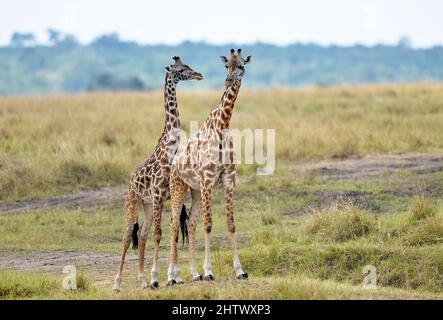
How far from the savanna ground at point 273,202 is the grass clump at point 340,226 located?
1 cm

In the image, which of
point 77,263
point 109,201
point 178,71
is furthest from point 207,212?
point 109,201

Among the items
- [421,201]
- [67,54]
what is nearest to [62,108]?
[421,201]

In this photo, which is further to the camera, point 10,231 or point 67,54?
point 67,54

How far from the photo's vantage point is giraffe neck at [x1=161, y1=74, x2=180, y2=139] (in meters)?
9.12

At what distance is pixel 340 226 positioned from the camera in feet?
34.8

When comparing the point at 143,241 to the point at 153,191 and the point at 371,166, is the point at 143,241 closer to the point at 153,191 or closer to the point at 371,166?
the point at 153,191

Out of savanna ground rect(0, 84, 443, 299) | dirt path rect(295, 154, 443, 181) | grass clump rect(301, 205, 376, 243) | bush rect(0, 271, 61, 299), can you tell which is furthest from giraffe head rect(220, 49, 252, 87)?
dirt path rect(295, 154, 443, 181)

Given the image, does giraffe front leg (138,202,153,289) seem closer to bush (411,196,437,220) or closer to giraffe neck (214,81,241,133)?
giraffe neck (214,81,241,133)

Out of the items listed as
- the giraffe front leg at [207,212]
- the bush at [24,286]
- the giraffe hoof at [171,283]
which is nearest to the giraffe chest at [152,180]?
the giraffe front leg at [207,212]

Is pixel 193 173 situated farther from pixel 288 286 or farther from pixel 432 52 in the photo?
pixel 432 52

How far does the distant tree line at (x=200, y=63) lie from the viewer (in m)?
70.8

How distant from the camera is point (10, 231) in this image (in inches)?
471
